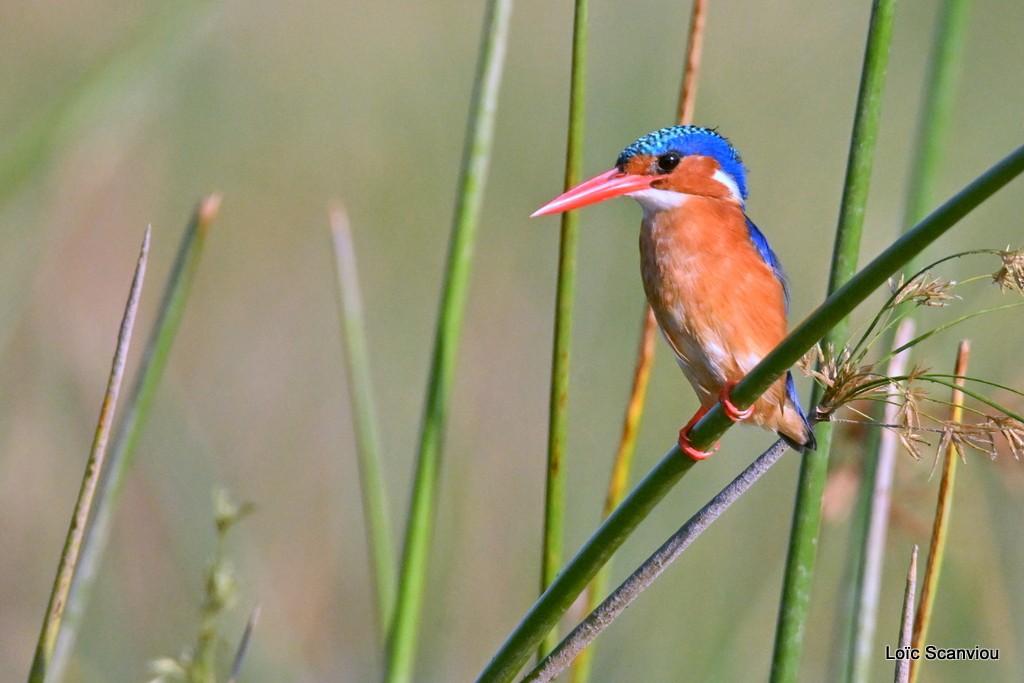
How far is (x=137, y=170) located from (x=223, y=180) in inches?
15.7

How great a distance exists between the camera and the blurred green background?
2.32 meters

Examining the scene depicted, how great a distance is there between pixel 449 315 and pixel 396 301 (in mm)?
2058

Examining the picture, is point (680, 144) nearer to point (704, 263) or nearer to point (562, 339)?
point (704, 263)

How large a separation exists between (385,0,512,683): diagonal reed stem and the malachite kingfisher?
0.22 m

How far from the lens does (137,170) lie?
11.2 ft

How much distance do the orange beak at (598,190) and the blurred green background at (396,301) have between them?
67 cm

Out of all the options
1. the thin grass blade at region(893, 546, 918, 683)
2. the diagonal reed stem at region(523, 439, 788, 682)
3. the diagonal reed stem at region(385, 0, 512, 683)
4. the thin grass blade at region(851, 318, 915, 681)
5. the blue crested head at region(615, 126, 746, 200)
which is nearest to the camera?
the diagonal reed stem at region(523, 439, 788, 682)

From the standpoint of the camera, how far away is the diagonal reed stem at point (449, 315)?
133cm

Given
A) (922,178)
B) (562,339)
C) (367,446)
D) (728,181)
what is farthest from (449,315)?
(728,181)

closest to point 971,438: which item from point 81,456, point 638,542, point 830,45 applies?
point 638,542

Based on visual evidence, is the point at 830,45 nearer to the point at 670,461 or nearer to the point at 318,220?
the point at 318,220

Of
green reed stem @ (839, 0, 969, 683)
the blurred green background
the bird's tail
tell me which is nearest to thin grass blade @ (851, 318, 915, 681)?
green reed stem @ (839, 0, 969, 683)

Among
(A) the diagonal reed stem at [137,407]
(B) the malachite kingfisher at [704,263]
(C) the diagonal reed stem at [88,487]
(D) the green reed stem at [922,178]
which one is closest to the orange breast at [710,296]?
(B) the malachite kingfisher at [704,263]

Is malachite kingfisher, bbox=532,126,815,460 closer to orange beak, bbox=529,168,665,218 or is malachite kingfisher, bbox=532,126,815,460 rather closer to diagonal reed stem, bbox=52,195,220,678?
A: orange beak, bbox=529,168,665,218
